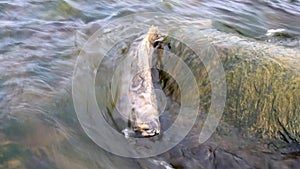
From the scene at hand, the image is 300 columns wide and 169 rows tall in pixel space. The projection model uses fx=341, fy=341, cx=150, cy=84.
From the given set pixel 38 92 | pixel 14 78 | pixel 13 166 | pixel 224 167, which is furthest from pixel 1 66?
pixel 224 167

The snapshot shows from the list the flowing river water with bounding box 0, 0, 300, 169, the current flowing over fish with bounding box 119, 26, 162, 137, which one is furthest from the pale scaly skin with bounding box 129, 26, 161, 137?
the flowing river water with bounding box 0, 0, 300, 169

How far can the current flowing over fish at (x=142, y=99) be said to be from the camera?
354 cm

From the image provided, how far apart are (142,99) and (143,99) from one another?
0.04 feet

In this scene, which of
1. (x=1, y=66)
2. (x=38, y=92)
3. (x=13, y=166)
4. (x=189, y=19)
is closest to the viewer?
(x=13, y=166)

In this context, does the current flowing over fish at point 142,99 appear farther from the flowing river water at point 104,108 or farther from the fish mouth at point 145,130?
the flowing river water at point 104,108

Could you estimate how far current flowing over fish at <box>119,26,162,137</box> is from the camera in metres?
3.54

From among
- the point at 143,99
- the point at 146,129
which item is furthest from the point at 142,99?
the point at 146,129

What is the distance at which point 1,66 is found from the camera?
14.1ft

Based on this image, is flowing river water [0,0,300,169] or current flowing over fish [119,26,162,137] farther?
current flowing over fish [119,26,162,137]

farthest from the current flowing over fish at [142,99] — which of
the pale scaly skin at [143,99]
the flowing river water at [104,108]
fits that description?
the flowing river water at [104,108]

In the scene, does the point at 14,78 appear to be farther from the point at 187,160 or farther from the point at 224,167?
the point at 224,167

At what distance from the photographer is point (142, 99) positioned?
374 centimetres

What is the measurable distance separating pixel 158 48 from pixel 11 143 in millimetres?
2387

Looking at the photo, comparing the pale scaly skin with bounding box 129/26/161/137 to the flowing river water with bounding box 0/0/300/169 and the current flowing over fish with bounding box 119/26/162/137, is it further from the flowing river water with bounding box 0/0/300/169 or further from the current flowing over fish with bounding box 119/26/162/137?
the flowing river water with bounding box 0/0/300/169
